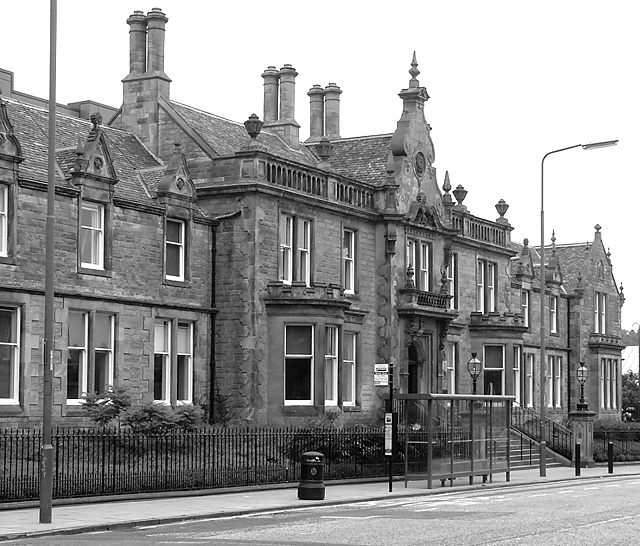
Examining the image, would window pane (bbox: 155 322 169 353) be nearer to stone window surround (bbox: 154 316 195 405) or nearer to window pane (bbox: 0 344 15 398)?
stone window surround (bbox: 154 316 195 405)

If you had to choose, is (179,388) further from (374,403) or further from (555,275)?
(555,275)

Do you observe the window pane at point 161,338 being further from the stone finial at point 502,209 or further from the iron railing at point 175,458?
the stone finial at point 502,209

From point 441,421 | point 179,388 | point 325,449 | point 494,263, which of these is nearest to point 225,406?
point 179,388

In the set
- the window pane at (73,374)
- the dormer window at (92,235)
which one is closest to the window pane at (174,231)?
the dormer window at (92,235)

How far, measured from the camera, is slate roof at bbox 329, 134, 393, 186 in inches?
1884

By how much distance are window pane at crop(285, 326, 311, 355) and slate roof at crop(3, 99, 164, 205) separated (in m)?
6.26

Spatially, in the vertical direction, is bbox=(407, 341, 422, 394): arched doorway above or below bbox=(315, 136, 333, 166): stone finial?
below

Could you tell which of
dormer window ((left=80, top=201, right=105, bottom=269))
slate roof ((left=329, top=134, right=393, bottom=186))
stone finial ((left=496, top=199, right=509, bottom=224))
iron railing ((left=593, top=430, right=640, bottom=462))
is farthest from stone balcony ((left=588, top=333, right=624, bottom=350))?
dormer window ((left=80, top=201, right=105, bottom=269))

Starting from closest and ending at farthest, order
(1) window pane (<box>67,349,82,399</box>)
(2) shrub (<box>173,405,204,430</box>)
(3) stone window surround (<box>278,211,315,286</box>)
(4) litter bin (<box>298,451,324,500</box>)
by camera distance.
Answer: (4) litter bin (<box>298,451,324,500</box>)
(2) shrub (<box>173,405,204,430</box>)
(1) window pane (<box>67,349,82,399</box>)
(3) stone window surround (<box>278,211,315,286</box>)

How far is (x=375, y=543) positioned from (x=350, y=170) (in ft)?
101

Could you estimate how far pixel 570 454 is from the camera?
5025 centimetres

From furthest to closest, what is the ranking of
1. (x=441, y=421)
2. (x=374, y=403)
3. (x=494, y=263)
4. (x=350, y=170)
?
(x=494, y=263) < (x=350, y=170) < (x=374, y=403) < (x=441, y=421)

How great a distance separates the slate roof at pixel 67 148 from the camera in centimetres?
3516

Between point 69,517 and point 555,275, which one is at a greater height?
point 555,275
